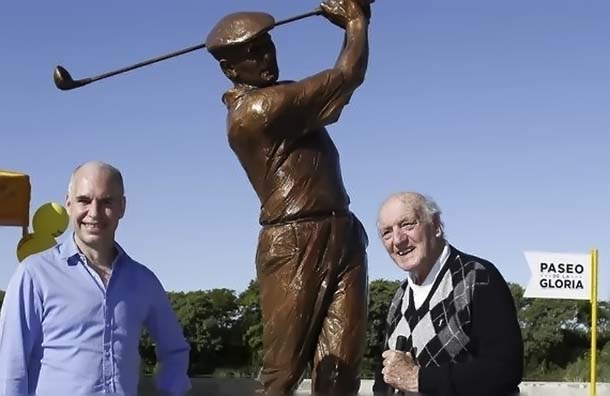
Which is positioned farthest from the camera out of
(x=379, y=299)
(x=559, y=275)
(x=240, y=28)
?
(x=379, y=299)

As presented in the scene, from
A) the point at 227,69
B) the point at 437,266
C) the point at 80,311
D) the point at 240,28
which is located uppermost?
the point at 240,28

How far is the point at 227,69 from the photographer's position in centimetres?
456

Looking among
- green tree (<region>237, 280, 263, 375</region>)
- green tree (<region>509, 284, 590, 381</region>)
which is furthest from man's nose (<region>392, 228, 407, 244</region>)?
green tree (<region>509, 284, 590, 381</region>)

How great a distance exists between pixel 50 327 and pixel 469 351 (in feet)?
4.58

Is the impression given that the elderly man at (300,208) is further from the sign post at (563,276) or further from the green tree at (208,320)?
the green tree at (208,320)

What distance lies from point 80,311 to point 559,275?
9.24m

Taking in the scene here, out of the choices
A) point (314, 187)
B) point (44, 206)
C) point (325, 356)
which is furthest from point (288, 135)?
point (44, 206)

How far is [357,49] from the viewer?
14.6 ft

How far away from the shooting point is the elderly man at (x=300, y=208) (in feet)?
14.3

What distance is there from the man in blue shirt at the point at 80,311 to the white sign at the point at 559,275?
28.9ft

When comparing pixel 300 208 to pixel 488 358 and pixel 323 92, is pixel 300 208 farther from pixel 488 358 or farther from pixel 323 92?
pixel 488 358

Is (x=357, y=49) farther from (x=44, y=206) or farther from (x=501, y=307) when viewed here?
(x=44, y=206)

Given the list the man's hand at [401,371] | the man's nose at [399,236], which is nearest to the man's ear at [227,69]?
the man's nose at [399,236]

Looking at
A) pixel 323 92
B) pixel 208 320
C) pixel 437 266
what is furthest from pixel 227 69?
pixel 208 320
